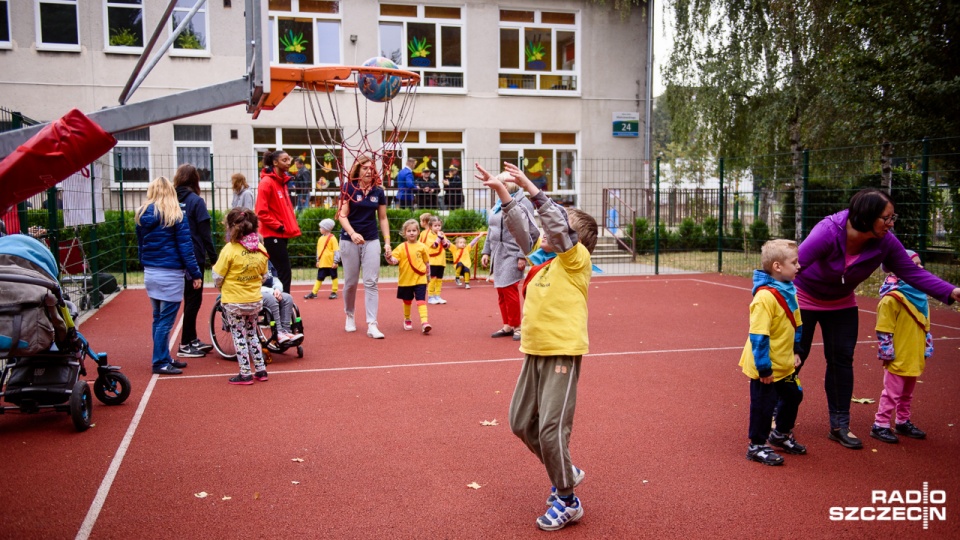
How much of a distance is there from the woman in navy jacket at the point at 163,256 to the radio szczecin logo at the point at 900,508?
20.2ft

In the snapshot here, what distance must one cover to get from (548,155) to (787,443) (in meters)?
21.1

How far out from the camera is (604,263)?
1998 centimetres

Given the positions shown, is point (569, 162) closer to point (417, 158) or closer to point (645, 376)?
point (417, 158)

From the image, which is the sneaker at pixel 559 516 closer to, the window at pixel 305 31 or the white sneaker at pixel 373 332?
the white sneaker at pixel 373 332

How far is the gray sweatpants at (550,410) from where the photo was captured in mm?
4023

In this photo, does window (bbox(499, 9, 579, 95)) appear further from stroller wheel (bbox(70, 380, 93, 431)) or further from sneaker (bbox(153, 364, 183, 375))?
stroller wheel (bbox(70, 380, 93, 431))

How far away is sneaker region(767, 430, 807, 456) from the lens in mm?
5219

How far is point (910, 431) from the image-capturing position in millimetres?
5570

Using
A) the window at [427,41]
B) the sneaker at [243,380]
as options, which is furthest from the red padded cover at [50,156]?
the window at [427,41]

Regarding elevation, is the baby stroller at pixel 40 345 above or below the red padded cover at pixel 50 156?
below

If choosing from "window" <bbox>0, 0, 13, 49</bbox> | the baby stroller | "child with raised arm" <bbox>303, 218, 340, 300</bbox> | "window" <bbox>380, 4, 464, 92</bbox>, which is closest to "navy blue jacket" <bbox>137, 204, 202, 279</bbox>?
the baby stroller

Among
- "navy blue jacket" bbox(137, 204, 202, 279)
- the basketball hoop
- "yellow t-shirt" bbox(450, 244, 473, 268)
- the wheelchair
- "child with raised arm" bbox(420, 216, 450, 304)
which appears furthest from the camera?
"yellow t-shirt" bbox(450, 244, 473, 268)

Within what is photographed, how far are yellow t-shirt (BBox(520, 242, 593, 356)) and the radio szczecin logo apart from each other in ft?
5.71

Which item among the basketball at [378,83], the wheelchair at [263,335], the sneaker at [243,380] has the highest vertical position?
the basketball at [378,83]
